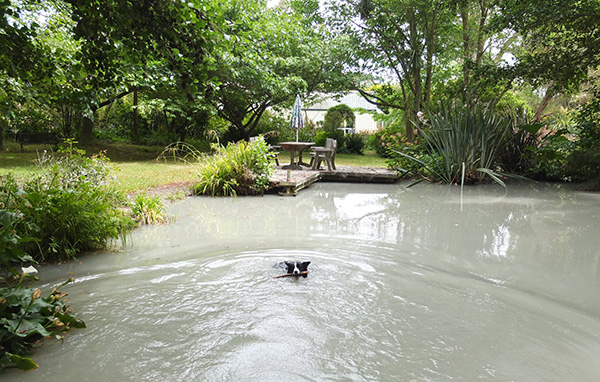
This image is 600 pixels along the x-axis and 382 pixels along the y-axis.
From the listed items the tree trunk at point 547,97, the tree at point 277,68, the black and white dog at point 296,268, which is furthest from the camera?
the tree at point 277,68

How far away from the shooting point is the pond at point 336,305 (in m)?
2.01

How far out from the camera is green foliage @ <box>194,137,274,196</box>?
6746mm

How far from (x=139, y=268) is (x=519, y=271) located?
3.21 meters

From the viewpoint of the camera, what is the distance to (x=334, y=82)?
15.0 m

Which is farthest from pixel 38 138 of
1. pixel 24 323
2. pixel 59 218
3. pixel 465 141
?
pixel 24 323

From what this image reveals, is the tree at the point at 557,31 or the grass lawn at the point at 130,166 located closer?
the tree at the point at 557,31

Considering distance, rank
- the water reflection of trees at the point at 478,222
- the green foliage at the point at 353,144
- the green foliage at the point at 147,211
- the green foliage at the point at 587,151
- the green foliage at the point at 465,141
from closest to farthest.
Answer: the water reflection of trees at the point at 478,222 < the green foliage at the point at 147,211 < the green foliage at the point at 587,151 < the green foliage at the point at 465,141 < the green foliage at the point at 353,144

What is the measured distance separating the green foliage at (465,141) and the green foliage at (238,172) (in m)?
2.96

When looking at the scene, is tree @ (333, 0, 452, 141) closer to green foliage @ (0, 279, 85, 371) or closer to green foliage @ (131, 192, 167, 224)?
green foliage @ (131, 192, 167, 224)

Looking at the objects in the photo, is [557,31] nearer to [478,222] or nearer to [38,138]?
[478,222]

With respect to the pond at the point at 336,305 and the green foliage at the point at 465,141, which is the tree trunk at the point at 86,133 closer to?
the pond at the point at 336,305

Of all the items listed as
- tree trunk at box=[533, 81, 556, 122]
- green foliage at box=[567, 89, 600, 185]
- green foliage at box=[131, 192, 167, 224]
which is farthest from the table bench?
green foliage at box=[567, 89, 600, 185]

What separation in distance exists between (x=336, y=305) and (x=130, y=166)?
Result: 9.04 meters

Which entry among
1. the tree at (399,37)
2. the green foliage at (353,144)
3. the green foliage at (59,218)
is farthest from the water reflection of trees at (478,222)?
the green foliage at (353,144)
